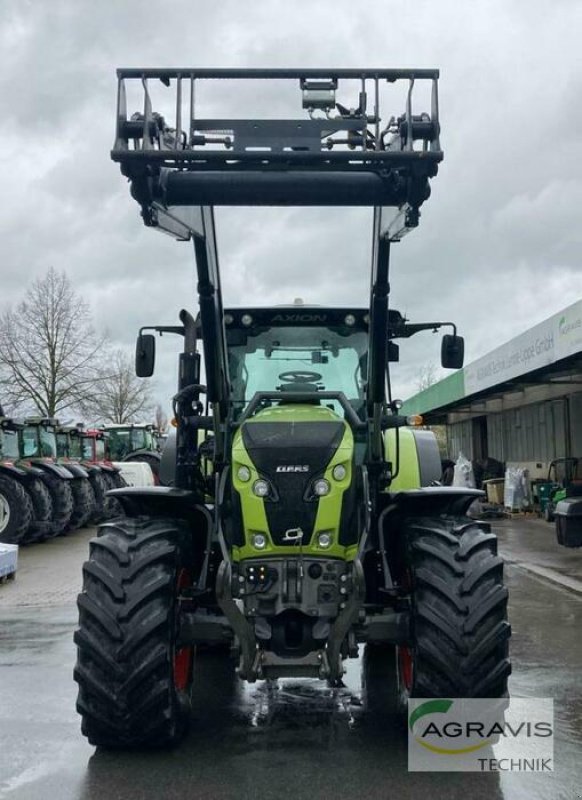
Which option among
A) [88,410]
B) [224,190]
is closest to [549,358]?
[224,190]

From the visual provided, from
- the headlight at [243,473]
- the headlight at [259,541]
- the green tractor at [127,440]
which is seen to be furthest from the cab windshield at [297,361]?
the green tractor at [127,440]

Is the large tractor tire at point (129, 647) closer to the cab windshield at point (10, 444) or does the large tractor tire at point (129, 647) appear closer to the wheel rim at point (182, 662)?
the wheel rim at point (182, 662)

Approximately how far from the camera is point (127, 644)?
4504mm

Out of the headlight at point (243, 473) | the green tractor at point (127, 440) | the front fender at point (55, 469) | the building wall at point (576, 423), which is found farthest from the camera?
the green tractor at point (127, 440)

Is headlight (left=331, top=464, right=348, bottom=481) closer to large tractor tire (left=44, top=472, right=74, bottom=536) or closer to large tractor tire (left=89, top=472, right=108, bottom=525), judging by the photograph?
large tractor tire (left=44, top=472, right=74, bottom=536)

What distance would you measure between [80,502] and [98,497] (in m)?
1.96

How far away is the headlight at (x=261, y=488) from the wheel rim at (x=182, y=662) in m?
0.64

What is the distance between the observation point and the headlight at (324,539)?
15.7 ft

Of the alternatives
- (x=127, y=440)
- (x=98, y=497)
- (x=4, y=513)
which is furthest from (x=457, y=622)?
(x=127, y=440)

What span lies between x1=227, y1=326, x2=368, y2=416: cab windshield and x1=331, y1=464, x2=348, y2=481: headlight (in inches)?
43.1

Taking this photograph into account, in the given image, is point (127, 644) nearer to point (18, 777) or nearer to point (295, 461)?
point (18, 777)

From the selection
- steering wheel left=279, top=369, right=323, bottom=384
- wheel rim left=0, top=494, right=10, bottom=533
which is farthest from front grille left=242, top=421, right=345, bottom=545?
wheel rim left=0, top=494, right=10, bottom=533

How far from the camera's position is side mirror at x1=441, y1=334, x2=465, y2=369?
20.4 feet

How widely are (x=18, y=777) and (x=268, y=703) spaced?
1.74 metres
